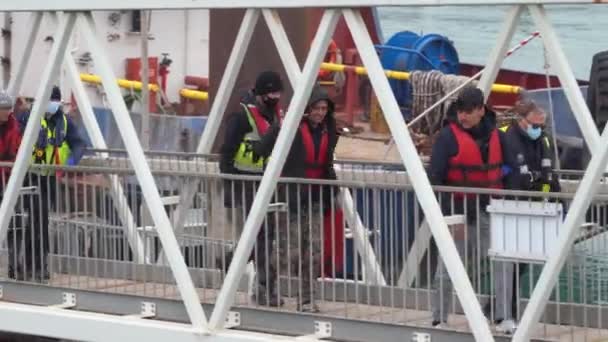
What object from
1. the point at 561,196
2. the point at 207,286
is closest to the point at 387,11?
the point at 207,286

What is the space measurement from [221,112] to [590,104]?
5824mm

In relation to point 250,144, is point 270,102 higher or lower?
higher

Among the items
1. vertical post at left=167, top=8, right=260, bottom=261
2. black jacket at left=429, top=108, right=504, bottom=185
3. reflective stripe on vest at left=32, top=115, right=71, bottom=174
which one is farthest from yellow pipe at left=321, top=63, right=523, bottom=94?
black jacket at left=429, top=108, right=504, bottom=185

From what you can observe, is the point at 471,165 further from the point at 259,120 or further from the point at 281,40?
the point at 259,120

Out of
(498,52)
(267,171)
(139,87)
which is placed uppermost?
(139,87)

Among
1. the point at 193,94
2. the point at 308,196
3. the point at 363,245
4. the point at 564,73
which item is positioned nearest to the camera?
the point at 564,73

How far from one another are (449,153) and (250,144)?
1.73 m

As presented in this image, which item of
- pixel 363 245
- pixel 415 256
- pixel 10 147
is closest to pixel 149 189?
pixel 363 245

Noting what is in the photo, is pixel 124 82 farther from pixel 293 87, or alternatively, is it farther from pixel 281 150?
pixel 281 150

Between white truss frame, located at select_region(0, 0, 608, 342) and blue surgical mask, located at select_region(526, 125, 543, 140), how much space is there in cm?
65

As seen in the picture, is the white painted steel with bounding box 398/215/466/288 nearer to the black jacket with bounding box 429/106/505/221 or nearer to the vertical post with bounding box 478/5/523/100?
the black jacket with bounding box 429/106/505/221

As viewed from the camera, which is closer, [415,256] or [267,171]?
[267,171]

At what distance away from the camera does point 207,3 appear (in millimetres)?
10711

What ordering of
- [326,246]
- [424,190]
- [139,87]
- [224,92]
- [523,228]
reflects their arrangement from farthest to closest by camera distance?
[139,87] → [224,92] → [326,246] → [523,228] → [424,190]
